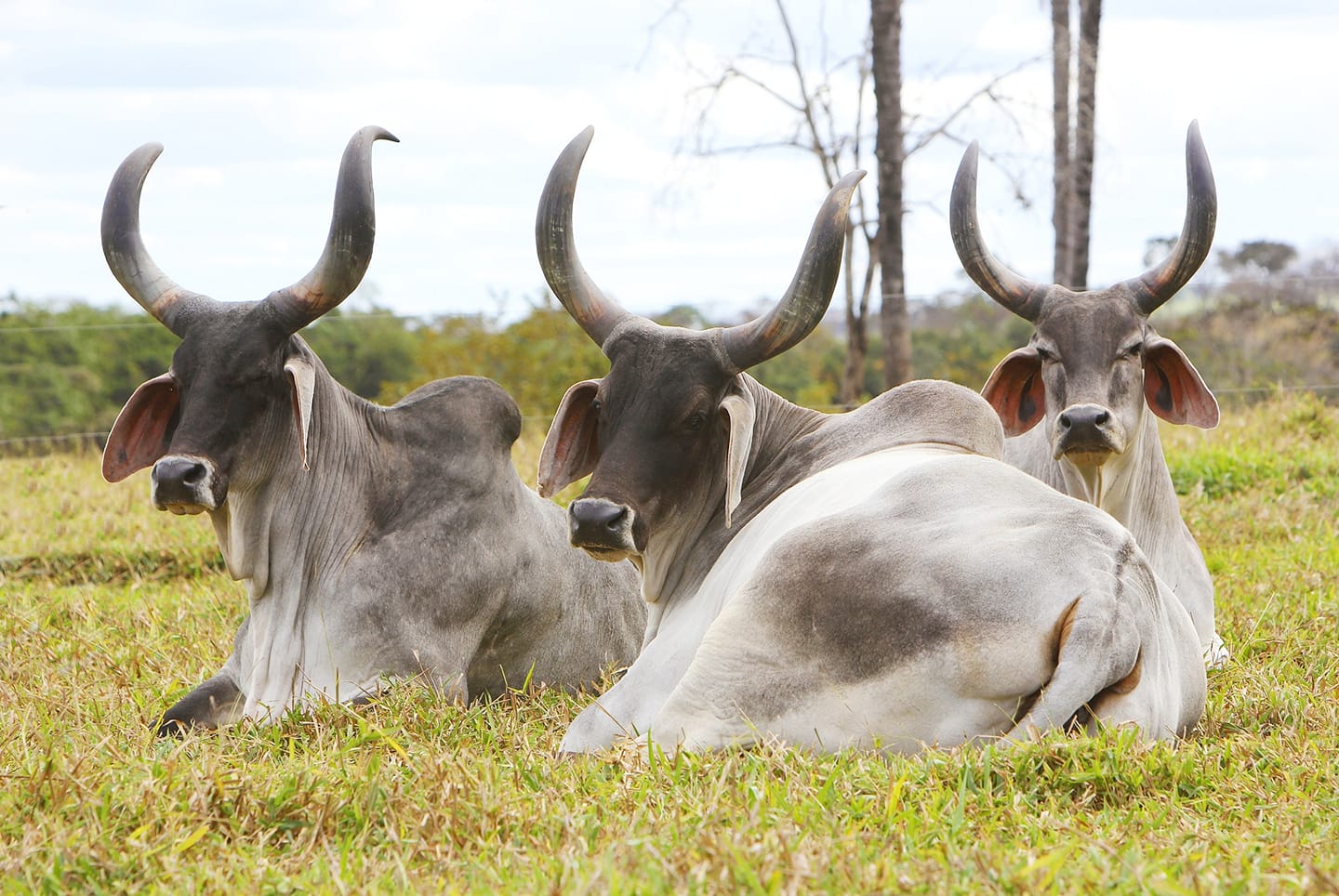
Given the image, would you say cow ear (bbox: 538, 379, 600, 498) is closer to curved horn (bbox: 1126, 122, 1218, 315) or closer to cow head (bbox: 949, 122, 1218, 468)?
cow head (bbox: 949, 122, 1218, 468)

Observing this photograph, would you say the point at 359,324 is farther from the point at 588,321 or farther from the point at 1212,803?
→ the point at 1212,803

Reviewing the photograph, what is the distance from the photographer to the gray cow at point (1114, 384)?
199 inches

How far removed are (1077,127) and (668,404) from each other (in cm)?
1078

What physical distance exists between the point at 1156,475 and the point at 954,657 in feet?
9.17

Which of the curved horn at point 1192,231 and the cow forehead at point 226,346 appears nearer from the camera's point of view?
the cow forehead at point 226,346

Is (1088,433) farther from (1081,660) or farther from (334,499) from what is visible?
(334,499)

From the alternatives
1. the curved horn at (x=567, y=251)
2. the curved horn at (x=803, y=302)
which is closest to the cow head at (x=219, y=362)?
the curved horn at (x=567, y=251)

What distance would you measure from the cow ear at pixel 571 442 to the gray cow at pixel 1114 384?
5.53 ft

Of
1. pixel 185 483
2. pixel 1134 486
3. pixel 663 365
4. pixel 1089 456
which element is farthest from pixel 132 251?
pixel 1134 486

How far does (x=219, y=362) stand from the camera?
4.24 metres

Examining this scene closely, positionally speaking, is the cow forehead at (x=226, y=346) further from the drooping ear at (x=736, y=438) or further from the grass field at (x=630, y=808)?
the drooping ear at (x=736, y=438)

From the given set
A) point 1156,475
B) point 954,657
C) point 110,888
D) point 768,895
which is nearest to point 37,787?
point 110,888

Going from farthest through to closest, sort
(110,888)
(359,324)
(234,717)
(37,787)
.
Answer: (359,324)
(234,717)
(37,787)
(110,888)

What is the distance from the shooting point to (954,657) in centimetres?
296
